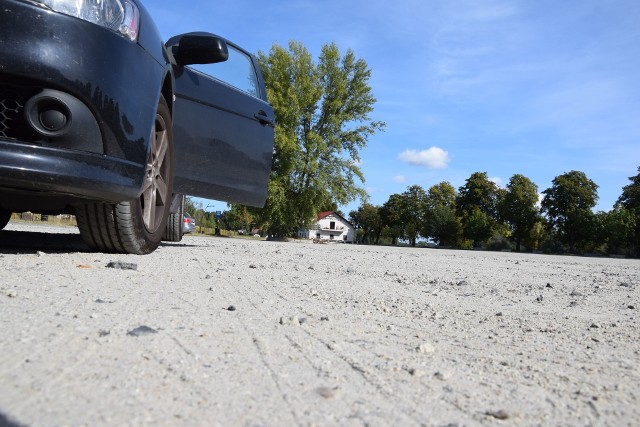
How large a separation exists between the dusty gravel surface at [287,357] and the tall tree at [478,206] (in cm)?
6576

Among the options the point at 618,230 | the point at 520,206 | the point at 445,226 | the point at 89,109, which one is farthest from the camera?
the point at 445,226

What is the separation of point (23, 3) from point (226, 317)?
196 cm

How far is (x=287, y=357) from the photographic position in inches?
69.1

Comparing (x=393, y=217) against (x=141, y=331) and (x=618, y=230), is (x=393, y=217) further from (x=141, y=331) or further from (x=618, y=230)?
(x=141, y=331)

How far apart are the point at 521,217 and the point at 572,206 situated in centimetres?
686

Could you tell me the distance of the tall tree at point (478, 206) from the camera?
6638 cm

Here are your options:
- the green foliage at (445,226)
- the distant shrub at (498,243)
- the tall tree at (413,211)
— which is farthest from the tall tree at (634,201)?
the tall tree at (413,211)

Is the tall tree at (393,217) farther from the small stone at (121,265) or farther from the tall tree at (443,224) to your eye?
the small stone at (121,265)

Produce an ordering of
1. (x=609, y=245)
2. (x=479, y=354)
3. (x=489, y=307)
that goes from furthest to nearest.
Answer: (x=609, y=245), (x=489, y=307), (x=479, y=354)

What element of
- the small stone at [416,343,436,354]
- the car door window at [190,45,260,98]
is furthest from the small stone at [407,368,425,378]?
the car door window at [190,45,260,98]

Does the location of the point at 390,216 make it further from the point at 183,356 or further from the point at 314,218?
the point at 183,356

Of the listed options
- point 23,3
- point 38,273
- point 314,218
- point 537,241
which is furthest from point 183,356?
point 537,241

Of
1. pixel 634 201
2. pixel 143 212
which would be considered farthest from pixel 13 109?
pixel 634 201

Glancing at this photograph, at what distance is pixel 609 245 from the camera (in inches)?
2205
